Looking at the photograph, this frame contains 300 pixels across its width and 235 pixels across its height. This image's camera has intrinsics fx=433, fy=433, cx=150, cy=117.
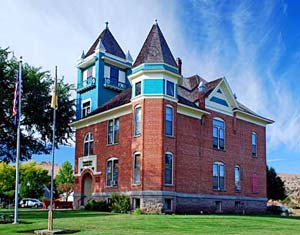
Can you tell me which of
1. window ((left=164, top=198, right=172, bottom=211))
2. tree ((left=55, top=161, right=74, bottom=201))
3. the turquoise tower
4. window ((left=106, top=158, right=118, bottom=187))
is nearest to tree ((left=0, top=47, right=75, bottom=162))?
the turquoise tower

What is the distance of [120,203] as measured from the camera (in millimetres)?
30688

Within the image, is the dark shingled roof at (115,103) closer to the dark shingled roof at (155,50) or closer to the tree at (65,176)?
the dark shingled roof at (155,50)

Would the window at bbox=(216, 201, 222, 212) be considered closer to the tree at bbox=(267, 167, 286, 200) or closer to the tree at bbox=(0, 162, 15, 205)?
the tree at bbox=(267, 167, 286, 200)

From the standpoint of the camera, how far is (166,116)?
31.2 meters

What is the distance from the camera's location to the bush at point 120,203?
99.5 feet

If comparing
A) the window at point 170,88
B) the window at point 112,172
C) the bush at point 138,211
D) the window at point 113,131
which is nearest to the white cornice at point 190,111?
the window at point 170,88

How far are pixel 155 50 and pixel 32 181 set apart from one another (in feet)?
125

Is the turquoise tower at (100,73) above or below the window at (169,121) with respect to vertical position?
above

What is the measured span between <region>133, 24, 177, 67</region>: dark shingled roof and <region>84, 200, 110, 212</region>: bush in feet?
35.1

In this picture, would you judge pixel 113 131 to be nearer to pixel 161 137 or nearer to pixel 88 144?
pixel 88 144

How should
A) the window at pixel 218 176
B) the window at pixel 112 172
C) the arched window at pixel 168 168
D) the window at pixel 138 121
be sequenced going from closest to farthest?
the arched window at pixel 168 168 → the window at pixel 138 121 → the window at pixel 112 172 → the window at pixel 218 176

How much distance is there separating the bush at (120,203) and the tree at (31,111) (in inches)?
480

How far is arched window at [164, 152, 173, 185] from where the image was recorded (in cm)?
3059

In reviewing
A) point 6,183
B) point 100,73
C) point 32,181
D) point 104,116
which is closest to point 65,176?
point 32,181
